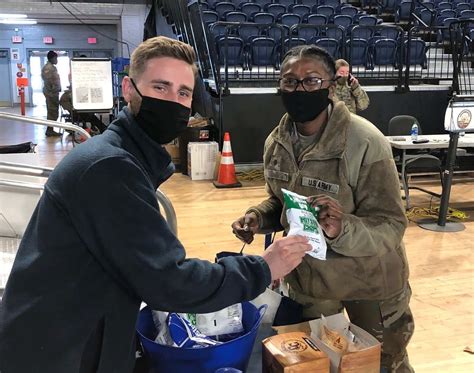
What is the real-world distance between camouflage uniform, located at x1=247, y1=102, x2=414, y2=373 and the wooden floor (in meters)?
1.17

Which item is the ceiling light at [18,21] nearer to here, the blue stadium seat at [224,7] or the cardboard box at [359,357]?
the blue stadium seat at [224,7]

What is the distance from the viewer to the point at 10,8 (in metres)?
14.6

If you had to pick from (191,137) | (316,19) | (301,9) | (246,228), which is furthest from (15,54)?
(246,228)

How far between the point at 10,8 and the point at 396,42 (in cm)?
1110

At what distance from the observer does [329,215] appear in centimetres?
163

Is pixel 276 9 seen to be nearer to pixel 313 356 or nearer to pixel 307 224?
pixel 307 224

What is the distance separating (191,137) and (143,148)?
6.37 metres

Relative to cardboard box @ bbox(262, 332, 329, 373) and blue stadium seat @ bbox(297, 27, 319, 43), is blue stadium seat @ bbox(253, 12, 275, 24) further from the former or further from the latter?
cardboard box @ bbox(262, 332, 329, 373)

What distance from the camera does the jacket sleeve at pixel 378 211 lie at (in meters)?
1.75

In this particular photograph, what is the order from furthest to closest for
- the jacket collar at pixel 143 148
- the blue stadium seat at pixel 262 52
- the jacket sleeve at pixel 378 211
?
the blue stadium seat at pixel 262 52 < the jacket sleeve at pixel 378 211 < the jacket collar at pixel 143 148

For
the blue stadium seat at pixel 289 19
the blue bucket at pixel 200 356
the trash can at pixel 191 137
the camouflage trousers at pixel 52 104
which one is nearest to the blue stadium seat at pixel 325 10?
the blue stadium seat at pixel 289 19

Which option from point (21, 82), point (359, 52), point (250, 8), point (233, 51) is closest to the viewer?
point (233, 51)

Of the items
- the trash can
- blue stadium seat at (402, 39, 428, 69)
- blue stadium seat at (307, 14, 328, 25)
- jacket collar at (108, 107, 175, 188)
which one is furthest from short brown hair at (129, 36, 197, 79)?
blue stadium seat at (307, 14, 328, 25)

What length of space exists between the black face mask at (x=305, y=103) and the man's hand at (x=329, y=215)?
0.39 m
